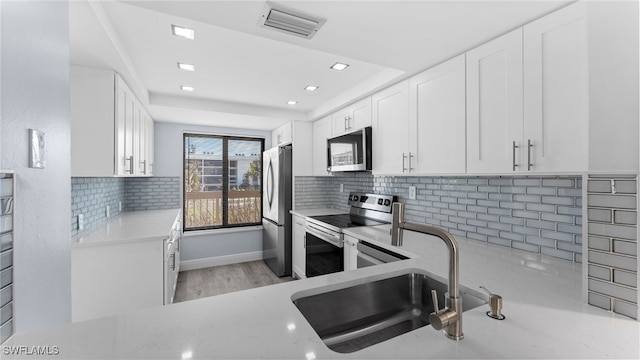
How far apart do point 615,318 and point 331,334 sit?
98cm


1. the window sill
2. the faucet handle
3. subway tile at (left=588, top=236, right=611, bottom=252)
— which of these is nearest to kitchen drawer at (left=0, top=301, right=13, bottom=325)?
the faucet handle

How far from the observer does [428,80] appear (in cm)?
201

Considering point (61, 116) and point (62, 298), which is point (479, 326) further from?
point (61, 116)

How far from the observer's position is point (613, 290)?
0.93 m

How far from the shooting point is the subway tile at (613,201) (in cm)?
88

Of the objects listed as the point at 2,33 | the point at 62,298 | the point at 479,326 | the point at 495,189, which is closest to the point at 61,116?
the point at 2,33

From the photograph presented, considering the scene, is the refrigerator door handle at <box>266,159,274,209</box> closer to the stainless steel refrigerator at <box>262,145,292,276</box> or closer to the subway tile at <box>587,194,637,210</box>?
the stainless steel refrigerator at <box>262,145,292,276</box>

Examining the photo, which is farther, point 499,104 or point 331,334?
point 499,104

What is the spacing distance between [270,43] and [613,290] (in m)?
2.18

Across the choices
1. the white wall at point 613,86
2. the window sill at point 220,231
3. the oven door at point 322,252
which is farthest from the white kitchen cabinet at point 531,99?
the window sill at point 220,231

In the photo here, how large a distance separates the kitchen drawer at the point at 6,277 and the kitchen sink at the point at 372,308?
834 mm

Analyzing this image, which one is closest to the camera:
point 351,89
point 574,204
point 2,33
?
point 2,33

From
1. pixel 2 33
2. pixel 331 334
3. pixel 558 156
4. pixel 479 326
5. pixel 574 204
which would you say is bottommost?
pixel 331 334

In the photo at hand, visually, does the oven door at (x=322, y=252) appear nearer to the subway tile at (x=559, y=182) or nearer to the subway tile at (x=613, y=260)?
the subway tile at (x=559, y=182)
